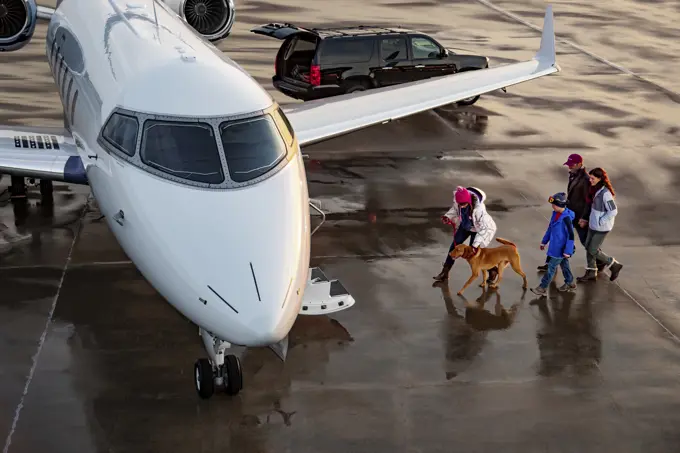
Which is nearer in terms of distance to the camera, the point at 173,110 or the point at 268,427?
the point at 268,427

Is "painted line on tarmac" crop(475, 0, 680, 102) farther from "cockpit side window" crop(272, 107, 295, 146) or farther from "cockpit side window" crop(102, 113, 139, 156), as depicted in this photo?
"cockpit side window" crop(102, 113, 139, 156)

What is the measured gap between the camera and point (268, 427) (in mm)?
9789

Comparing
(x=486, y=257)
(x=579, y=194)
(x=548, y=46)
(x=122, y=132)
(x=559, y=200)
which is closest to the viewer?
(x=122, y=132)

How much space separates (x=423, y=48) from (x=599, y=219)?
33.0 feet

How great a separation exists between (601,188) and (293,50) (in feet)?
35.1

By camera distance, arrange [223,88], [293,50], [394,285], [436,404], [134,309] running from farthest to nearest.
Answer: [293,50]
[394,285]
[134,309]
[223,88]
[436,404]

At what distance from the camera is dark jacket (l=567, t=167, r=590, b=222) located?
527 inches

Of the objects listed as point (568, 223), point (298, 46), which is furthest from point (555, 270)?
point (298, 46)

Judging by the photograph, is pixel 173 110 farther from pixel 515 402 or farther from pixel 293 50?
pixel 293 50

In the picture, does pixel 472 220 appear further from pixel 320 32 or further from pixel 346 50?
pixel 320 32

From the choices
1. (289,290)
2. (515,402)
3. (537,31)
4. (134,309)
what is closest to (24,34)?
(134,309)

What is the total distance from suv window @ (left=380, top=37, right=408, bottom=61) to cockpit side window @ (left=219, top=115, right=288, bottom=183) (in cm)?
1126

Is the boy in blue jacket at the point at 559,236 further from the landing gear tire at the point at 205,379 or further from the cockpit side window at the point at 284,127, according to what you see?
the landing gear tire at the point at 205,379

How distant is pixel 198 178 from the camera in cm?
995
